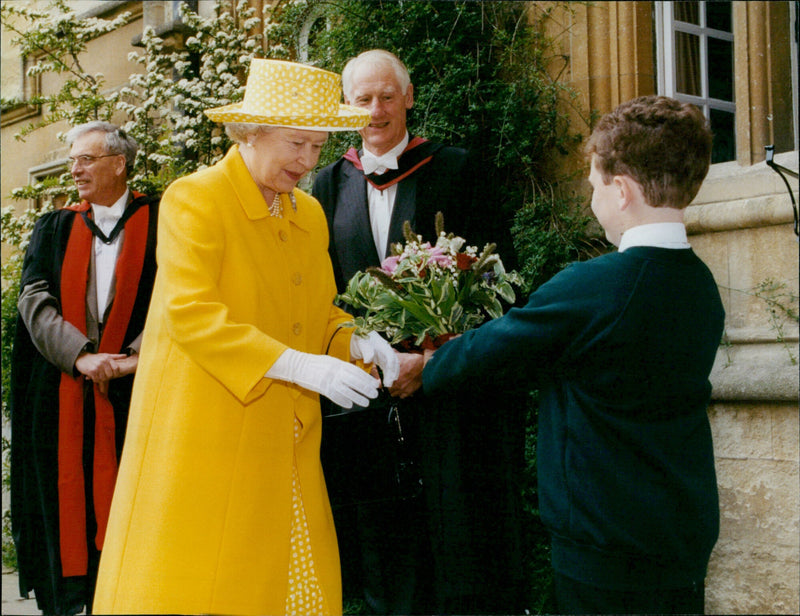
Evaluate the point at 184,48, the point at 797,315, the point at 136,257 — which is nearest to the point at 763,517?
the point at 797,315

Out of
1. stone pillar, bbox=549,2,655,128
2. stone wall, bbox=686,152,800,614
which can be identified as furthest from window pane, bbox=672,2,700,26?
stone wall, bbox=686,152,800,614

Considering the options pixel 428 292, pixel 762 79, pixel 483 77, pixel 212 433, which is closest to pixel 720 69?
pixel 762 79

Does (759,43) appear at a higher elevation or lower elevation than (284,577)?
higher

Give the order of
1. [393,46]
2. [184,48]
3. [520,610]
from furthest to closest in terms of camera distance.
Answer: [184,48] → [393,46] → [520,610]

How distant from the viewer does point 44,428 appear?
408 cm

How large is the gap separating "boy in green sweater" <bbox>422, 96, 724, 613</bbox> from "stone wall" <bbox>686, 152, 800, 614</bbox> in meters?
2.11

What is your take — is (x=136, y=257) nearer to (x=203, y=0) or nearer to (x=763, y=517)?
(x=763, y=517)

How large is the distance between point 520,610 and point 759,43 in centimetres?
279

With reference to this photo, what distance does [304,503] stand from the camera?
270 cm

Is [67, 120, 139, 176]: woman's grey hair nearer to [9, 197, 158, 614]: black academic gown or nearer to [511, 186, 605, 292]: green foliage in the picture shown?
[9, 197, 158, 614]: black academic gown

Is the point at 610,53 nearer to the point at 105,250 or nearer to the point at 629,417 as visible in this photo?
the point at 105,250

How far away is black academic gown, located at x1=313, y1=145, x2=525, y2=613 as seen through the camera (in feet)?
11.0

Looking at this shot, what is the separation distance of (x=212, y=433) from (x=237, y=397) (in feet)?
0.38

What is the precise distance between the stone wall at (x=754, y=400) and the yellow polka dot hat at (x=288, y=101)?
91.0 inches
